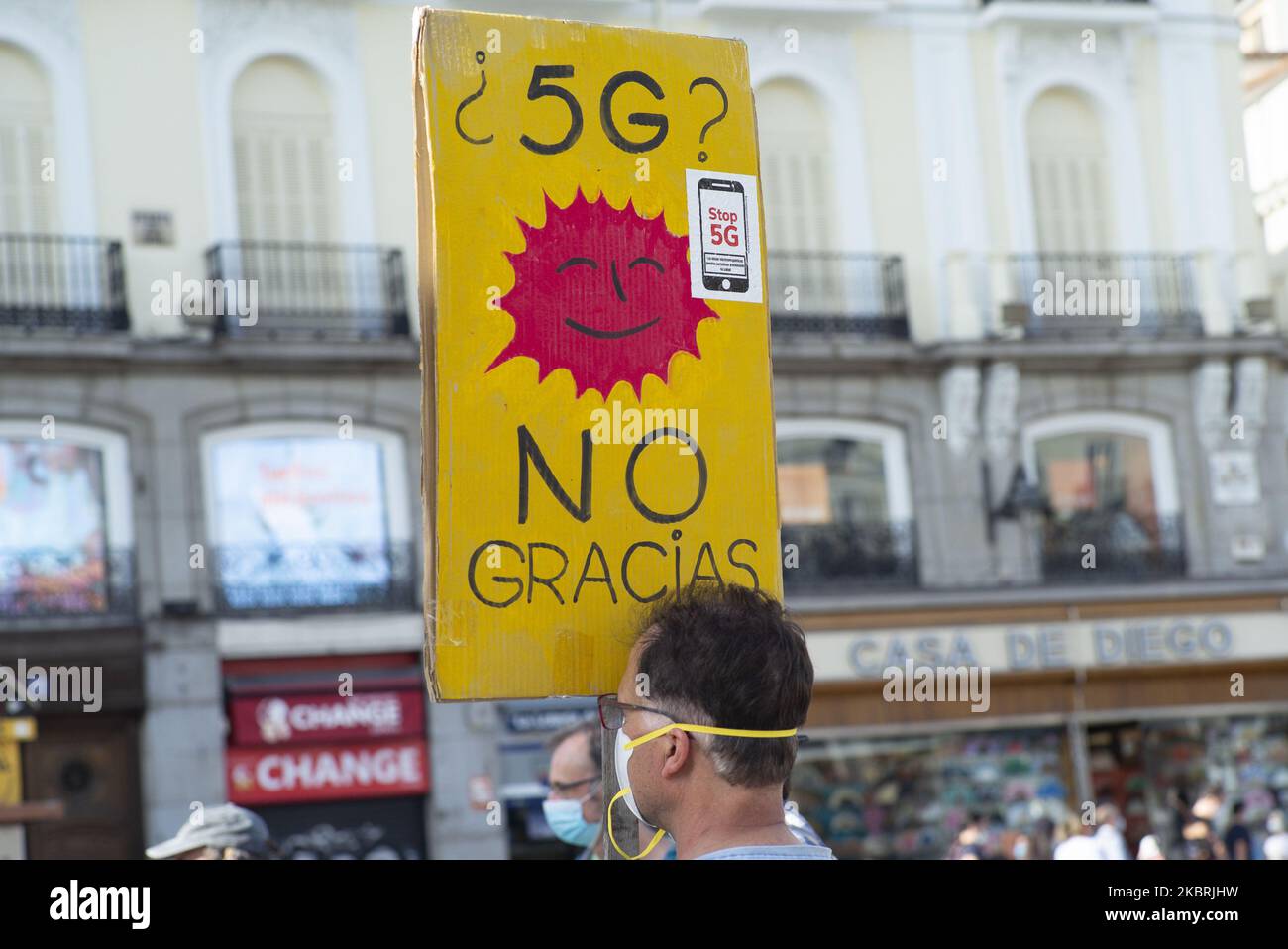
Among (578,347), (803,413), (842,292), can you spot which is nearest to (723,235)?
(578,347)

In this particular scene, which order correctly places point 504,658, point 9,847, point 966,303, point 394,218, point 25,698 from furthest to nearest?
point 966,303 < point 394,218 < point 25,698 < point 9,847 < point 504,658

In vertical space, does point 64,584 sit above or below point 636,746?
above

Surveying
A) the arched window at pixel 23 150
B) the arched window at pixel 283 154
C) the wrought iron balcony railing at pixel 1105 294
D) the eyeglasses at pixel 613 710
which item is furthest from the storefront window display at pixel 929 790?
the eyeglasses at pixel 613 710

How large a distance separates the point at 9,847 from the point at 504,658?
641cm

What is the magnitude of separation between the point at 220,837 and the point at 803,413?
14.3 m

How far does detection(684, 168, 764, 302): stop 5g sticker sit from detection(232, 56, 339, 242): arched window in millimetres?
15759

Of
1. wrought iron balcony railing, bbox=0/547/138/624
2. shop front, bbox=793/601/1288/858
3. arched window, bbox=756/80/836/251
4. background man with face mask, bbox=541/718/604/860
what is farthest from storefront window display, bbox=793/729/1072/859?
background man with face mask, bbox=541/718/604/860

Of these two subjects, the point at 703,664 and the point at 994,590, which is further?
the point at 994,590

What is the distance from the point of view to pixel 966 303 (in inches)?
797

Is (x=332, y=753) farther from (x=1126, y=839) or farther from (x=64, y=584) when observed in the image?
(x=1126, y=839)

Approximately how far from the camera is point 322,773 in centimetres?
1738

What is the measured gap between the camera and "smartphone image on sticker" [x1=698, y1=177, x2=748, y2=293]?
3.32 m

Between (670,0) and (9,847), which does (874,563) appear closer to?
(670,0)

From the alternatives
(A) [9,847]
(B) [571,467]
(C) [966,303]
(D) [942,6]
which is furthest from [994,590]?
(B) [571,467]
